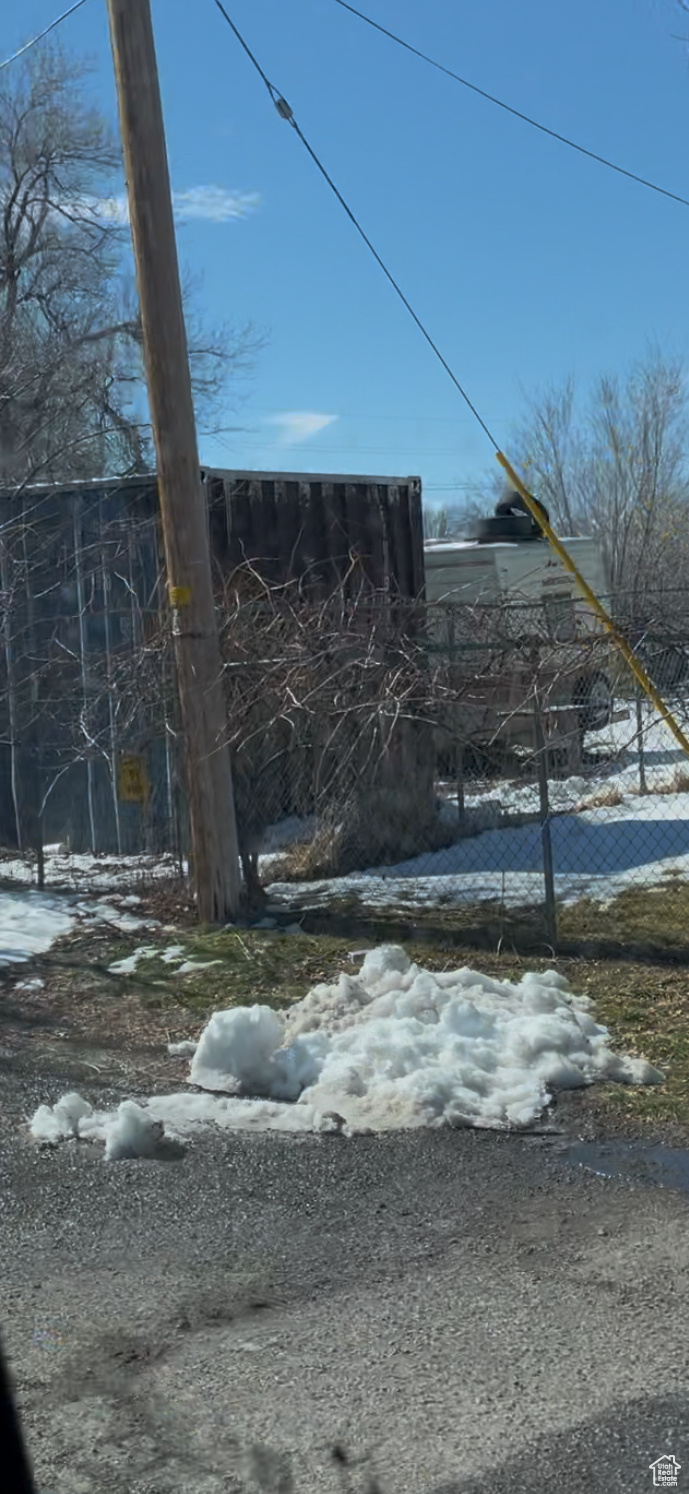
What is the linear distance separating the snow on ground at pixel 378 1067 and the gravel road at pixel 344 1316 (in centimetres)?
18

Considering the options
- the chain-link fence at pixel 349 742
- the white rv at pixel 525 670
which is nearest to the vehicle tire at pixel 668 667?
the chain-link fence at pixel 349 742

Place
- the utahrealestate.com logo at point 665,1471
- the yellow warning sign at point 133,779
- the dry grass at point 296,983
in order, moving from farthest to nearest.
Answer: the yellow warning sign at point 133,779
the dry grass at point 296,983
the utahrealestate.com logo at point 665,1471

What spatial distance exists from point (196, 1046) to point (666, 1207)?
2547mm

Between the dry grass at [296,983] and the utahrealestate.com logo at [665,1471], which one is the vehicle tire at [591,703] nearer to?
the dry grass at [296,983]

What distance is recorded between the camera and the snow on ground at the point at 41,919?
9219mm

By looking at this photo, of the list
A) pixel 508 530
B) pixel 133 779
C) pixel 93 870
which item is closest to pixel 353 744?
pixel 133 779

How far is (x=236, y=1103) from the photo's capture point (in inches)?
236

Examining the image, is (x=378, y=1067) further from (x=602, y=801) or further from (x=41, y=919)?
(x=602, y=801)

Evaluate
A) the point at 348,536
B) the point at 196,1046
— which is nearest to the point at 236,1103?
the point at 196,1046

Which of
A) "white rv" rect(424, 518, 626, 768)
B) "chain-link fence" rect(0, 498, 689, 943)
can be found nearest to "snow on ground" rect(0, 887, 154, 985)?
"chain-link fence" rect(0, 498, 689, 943)

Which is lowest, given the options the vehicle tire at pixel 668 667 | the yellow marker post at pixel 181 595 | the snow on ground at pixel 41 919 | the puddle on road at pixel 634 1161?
the puddle on road at pixel 634 1161

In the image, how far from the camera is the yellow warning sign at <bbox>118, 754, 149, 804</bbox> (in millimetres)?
10727

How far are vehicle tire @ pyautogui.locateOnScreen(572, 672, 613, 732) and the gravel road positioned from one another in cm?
382

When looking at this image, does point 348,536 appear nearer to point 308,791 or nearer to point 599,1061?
point 308,791
